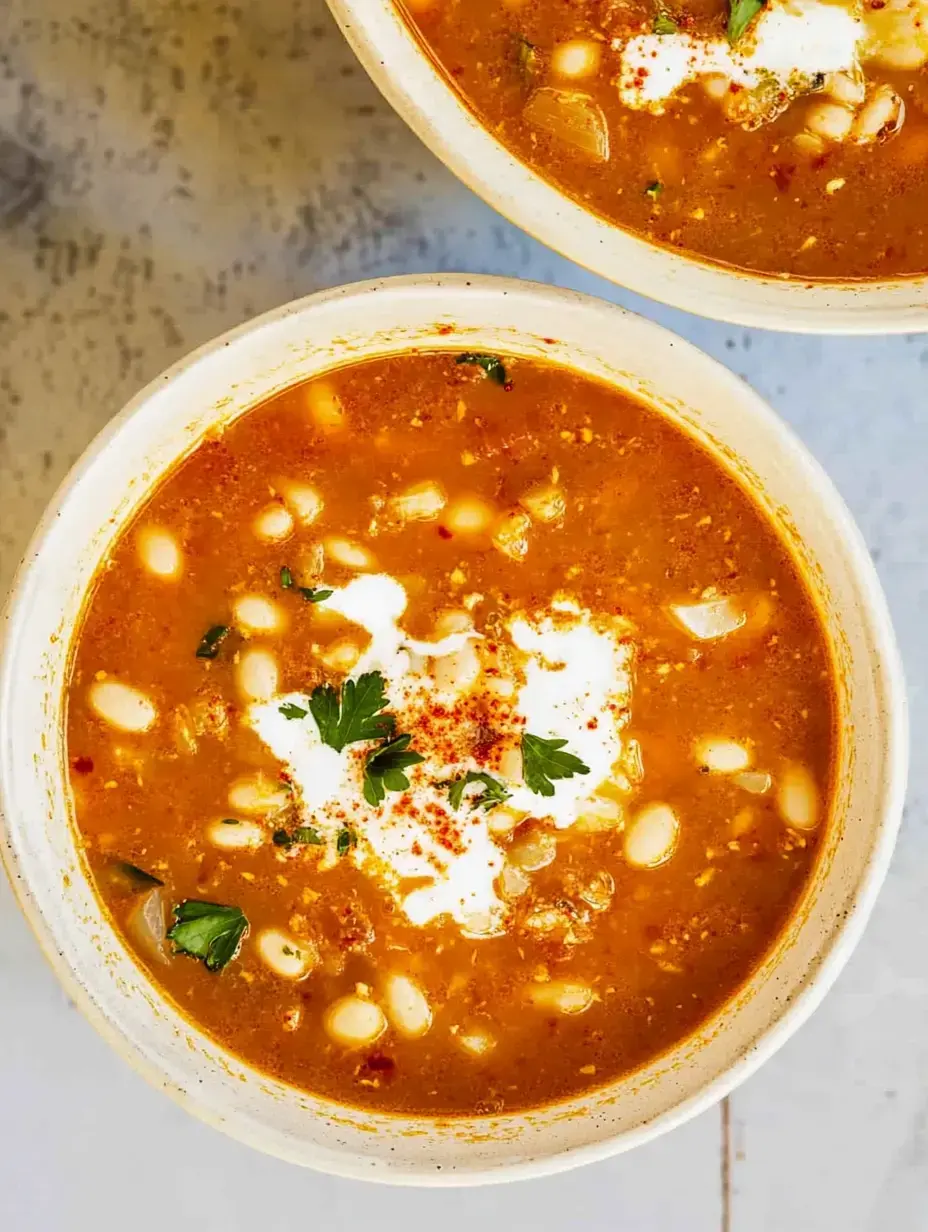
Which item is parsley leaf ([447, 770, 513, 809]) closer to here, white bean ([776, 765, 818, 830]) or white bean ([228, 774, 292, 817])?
white bean ([228, 774, 292, 817])

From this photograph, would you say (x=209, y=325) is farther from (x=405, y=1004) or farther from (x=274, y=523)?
(x=405, y=1004)

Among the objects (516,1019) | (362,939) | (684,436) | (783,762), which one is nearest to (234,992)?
(362,939)

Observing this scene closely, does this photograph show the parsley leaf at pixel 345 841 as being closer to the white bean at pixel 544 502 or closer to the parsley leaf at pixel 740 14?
the white bean at pixel 544 502

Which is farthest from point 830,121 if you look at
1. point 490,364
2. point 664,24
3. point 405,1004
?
point 405,1004

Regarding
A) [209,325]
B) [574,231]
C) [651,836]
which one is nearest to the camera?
[574,231]

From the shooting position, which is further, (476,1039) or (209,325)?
(209,325)

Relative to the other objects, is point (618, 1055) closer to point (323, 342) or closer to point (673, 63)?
point (323, 342)

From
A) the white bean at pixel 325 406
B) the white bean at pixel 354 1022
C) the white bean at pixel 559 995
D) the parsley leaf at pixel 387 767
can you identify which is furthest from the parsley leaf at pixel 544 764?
the white bean at pixel 325 406
